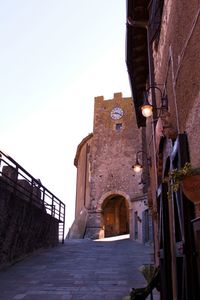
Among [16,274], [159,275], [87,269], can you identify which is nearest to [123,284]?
[159,275]

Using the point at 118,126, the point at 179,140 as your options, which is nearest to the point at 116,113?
the point at 118,126

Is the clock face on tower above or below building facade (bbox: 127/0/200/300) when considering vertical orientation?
above

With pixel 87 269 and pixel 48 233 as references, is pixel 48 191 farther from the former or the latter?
pixel 87 269

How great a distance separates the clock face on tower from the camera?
3102 cm

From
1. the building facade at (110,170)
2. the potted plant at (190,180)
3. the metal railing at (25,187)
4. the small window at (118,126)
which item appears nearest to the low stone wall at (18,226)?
the metal railing at (25,187)

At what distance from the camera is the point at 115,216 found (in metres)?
30.8

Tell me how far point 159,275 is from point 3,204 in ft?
16.5

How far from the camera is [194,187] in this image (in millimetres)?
3117

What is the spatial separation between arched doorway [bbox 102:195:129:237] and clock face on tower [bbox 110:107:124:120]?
739cm

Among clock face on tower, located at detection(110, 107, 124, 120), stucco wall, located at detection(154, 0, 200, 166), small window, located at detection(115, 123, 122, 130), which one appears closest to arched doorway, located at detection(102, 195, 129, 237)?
small window, located at detection(115, 123, 122, 130)

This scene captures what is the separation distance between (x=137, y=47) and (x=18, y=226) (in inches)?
259

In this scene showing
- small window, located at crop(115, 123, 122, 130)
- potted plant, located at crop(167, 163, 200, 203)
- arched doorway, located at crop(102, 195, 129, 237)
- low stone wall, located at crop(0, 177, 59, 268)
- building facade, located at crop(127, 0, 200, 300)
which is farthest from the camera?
small window, located at crop(115, 123, 122, 130)

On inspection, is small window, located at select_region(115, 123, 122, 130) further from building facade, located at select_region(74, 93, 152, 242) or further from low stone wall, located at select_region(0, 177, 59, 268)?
low stone wall, located at select_region(0, 177, 59, 268)

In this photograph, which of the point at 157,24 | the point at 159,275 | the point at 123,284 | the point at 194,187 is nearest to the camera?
the point at 194,187
